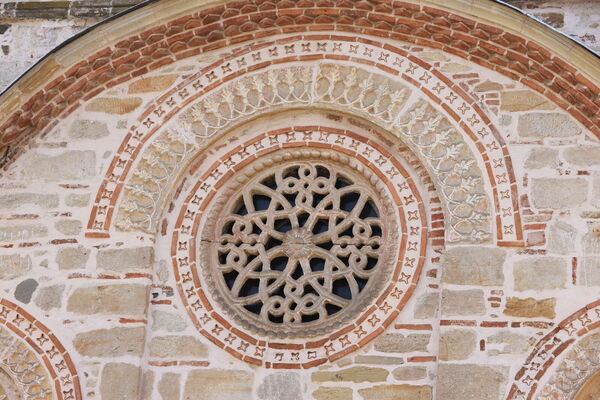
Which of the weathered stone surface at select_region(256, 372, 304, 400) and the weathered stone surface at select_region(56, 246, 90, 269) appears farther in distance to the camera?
the weathered stone surface at select_region(56, 246, 90, 269)

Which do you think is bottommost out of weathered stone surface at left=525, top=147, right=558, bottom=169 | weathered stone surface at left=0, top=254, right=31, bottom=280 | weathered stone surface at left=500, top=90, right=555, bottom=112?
weathered stone surface at left=0, top=254, right=31, bottom=280

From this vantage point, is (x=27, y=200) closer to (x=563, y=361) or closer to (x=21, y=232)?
(x=21, y=232)

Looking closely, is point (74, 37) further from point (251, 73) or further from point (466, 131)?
point (466, 131)

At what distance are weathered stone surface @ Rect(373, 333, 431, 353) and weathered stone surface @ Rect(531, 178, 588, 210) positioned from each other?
48.0 inches

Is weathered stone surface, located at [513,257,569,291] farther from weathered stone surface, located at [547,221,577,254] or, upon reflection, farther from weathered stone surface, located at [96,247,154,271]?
weathered stone surface, located at [96,247,154,271]

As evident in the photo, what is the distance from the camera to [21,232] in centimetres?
958

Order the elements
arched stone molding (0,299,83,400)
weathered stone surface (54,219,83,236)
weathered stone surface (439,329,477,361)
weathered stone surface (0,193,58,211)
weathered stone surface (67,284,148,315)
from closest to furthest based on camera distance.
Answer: weathered stone surface (439,329,477,361)
arched stone molding (0,299,83,400)
weathered stone surface (67,284,148,315)
weathered stone surface (54,219,83,236)
weathered stone surface (0,193,58,211)

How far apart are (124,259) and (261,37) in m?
1.99

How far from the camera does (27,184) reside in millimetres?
9758

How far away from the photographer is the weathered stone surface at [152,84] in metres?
9.91

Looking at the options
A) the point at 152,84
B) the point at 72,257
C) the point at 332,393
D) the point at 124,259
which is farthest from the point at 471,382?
the point at 152,84

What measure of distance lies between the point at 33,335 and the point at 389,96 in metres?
3.06

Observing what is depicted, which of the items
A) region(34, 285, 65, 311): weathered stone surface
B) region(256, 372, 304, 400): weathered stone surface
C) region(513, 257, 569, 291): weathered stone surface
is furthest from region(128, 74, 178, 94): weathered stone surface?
region(513, 257, 569, 291): weathered stone surface

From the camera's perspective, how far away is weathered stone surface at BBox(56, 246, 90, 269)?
30.8 feet
